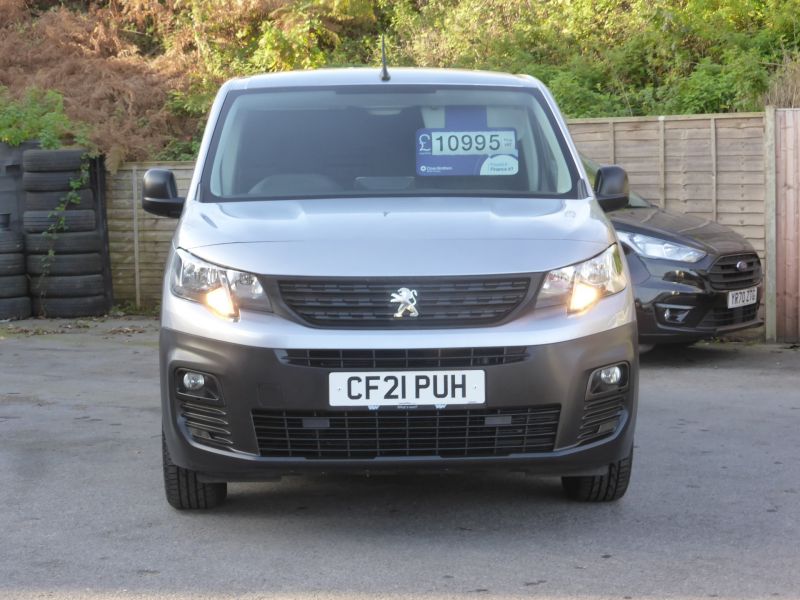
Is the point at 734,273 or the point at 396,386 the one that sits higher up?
the point at 396,386

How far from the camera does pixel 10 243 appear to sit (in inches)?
533

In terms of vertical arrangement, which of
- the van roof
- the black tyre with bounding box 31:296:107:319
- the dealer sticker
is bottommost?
the black tyre with bounding box 31:296:107:319

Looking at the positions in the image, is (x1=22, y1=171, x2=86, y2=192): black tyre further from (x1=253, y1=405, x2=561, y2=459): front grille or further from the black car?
(x1=253, y1=405, x2=561, y2=459): front grille

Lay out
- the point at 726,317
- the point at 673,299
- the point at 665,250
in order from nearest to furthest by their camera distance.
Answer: the point at 673,299 → the point at 665,250 → the point at 726,317

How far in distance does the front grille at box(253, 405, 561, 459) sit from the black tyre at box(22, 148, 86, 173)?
953 centimetres

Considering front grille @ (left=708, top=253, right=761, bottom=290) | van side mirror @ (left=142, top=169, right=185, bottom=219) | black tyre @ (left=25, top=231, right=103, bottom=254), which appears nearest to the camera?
van side mirror @ (left=142, top=169, right=185, bottom=219)

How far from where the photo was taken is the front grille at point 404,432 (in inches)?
189

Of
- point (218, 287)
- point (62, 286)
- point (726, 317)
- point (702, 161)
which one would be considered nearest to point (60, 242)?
point (62, 286)

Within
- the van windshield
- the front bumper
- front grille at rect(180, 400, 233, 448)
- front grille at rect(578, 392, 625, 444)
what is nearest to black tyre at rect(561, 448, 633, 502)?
front grille at rect(578, 392, 625, 444)

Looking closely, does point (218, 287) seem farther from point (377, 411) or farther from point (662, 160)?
point (662, 160)

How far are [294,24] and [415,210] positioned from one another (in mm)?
15062

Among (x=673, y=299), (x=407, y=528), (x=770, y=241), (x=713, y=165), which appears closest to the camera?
(x=407, y=528)

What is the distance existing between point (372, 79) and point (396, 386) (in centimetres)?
199

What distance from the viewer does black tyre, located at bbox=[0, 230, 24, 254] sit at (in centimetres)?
1352
